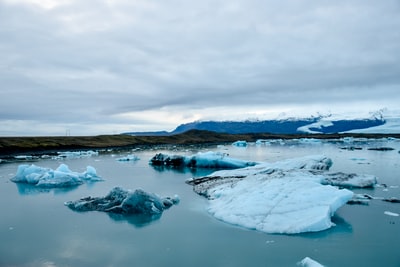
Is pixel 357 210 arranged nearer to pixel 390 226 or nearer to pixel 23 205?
pixel 390 226

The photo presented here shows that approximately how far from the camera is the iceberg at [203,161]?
24344 mm

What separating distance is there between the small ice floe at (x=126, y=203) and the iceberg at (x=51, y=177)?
5101 millimetres

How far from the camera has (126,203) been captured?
12.2 m

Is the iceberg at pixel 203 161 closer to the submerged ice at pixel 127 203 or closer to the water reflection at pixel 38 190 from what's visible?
the water reflection at pixel 38 190

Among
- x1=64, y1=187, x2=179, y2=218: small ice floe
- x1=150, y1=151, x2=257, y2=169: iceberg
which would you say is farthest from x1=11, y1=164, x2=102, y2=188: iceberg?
x1=150, y1=151, x2=257, y2=169: iceberg

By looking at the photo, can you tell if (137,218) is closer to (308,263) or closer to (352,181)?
(308,263)

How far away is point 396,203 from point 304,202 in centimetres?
486

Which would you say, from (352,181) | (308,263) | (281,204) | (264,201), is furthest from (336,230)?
(352,181)

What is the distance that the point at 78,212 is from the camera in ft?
40.7

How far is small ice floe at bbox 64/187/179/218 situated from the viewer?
40.0ft

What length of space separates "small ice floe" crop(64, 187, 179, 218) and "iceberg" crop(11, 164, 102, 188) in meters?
5.10

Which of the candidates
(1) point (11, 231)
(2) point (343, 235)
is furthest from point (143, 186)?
(2) point (343, 235)

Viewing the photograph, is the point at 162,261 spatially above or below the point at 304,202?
below

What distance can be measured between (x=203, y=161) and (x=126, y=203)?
14.1 m
